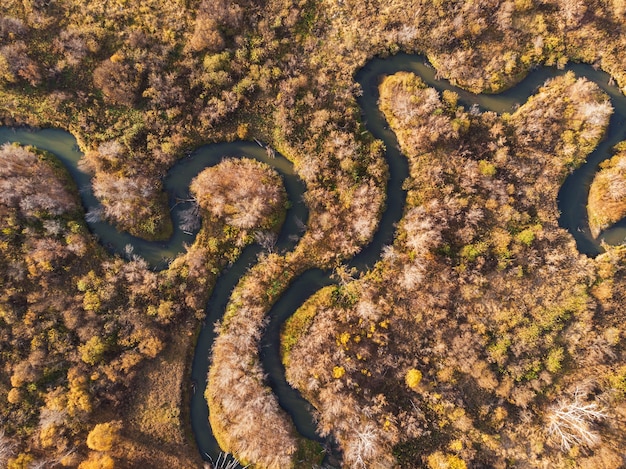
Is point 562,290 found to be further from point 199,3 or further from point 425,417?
point 199,3

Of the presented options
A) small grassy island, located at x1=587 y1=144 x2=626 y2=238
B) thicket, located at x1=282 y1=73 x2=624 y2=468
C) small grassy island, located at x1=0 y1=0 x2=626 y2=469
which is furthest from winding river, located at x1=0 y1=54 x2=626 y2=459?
thicket, located at x1=282 y1=73 x2=624 y2=468

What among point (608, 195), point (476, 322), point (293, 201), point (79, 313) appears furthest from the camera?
point (293, 201)

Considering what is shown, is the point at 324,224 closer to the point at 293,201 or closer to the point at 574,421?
the point at 293,201

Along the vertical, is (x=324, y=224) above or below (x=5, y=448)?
above

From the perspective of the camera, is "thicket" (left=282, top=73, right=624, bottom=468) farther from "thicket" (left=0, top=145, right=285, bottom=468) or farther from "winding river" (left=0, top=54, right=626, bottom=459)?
"thicket" (left=0, top=145, right=285, bottom=468)

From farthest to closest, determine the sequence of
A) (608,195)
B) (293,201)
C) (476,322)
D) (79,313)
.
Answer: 1. (293,201)
2. (608,195)
3. (476,322)
4. (79,313)

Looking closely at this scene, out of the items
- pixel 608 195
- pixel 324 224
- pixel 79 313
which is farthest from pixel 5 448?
pixel 608 195

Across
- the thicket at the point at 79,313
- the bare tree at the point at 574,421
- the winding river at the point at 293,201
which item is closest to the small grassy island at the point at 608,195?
the winding river at the point at 293,201
